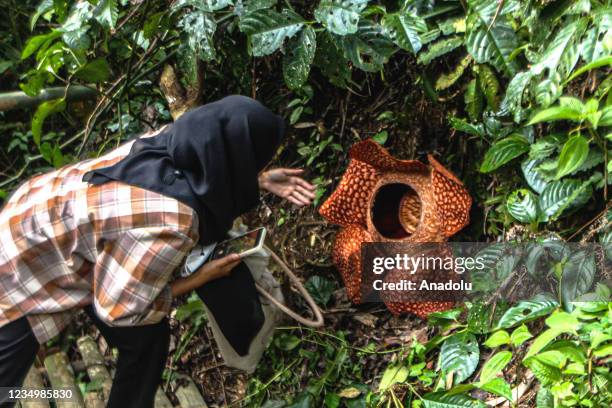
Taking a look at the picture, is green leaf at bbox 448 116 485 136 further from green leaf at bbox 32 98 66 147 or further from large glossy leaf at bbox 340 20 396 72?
green leaf at bbox 32 98 66 147

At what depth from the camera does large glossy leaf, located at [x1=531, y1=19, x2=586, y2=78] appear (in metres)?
2.24

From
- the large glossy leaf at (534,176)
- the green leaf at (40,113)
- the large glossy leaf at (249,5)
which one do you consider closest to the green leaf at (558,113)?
the large glossy leaf at (534,176)

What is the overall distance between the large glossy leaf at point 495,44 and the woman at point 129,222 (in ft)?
2.42

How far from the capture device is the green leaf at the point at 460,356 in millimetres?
2404

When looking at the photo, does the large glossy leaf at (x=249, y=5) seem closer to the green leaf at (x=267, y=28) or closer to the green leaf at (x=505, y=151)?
the green leaf at (x=267, y=28)

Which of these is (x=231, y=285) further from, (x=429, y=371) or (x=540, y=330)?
(x=540, y=330)

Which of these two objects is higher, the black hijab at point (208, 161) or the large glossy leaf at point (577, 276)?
the black hijab at point (208, 161)

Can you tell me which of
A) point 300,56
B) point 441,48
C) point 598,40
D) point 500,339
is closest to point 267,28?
point 300,56

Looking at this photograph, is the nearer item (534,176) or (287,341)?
(534,176)

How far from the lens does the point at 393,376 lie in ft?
9.05

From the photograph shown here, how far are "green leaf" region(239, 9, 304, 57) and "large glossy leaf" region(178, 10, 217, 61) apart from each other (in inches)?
7.2

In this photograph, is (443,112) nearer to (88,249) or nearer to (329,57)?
(329,57)

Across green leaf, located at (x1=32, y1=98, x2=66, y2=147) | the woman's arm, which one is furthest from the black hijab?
green leaf, located at (x1=32, y1=98, x2=66, y2=147)

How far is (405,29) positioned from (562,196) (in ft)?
2.47
